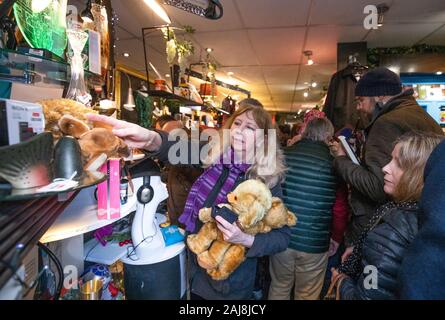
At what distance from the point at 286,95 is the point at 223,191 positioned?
319 inches

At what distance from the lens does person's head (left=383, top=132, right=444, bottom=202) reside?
1.08 meters

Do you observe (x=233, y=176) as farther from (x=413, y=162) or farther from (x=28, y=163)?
(x=28, y=163)

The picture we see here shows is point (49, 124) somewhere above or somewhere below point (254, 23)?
below

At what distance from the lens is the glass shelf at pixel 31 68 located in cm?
82

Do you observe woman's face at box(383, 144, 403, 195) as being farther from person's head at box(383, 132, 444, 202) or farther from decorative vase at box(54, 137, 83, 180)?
decorative vase at box(54, 137, 83, 180)

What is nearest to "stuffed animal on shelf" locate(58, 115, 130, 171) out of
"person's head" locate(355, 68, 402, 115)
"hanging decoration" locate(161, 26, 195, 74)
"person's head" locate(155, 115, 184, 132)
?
"person's head" locate(155, 115, 184, 132)

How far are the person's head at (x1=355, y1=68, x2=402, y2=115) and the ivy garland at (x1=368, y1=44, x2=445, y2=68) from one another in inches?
96.7

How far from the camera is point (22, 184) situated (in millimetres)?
493

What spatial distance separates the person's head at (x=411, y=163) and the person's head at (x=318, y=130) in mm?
630

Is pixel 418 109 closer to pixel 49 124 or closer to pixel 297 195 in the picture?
pixel 297 195

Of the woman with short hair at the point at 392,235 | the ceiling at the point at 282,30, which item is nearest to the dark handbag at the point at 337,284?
the woman with short hair at the point at 392,235

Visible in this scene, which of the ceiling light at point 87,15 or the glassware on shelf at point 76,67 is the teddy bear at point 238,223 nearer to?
the glassware on shelf at point 76,67

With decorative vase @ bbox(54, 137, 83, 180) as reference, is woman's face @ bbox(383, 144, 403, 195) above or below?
below
